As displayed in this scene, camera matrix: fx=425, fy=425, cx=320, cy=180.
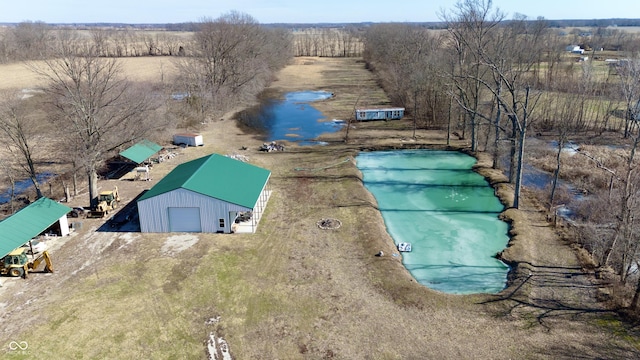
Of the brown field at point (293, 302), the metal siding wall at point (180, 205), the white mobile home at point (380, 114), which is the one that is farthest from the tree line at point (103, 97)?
the white mobile home at point (380, 114)

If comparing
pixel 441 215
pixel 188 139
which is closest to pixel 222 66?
pixel 188 139

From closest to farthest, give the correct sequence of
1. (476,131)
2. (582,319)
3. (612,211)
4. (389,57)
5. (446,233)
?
(582,319) < (612,211) < (446,233) < (476,131) < (389,57)

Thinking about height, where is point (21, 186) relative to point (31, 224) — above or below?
below

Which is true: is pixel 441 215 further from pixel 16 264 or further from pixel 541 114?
pixel 541 114

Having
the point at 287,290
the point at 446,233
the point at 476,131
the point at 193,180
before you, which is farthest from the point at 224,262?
the point at 476,131

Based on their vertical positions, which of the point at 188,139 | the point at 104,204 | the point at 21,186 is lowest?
the point at 21,186

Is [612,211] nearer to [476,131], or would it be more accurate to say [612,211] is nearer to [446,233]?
[446,233]

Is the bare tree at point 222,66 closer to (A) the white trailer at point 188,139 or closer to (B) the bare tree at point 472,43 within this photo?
(A) the white trailer at point 188,139
